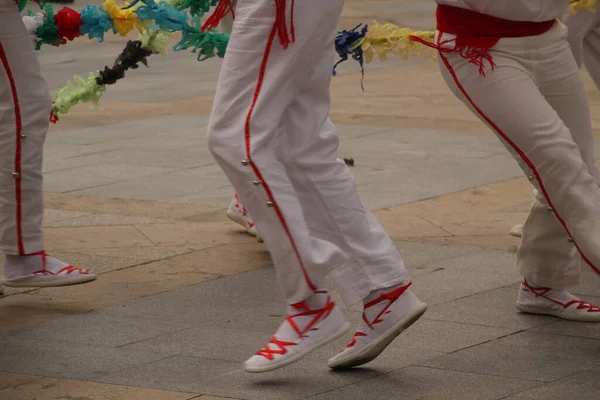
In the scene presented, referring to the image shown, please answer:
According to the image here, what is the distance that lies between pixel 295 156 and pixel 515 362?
0.98 meters

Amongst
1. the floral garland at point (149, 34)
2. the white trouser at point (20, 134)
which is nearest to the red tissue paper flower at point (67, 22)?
the floral garland at point (149, 34)

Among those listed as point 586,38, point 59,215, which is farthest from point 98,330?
point 586,38

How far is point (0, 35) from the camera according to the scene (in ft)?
17.3

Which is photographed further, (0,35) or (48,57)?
(48,57)

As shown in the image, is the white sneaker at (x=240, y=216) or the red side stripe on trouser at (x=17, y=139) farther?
the white sneaker at (x=240, y=216)

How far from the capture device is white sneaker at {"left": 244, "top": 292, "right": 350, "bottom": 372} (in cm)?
430

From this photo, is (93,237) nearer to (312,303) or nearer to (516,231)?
(516,231)

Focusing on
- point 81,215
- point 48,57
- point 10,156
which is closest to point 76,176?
point 81,215

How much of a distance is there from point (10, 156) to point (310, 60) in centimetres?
164

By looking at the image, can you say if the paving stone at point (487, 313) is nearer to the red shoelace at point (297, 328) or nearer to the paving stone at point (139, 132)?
the red shoelace at point (297, 328)

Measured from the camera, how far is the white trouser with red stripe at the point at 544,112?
452 centimetres

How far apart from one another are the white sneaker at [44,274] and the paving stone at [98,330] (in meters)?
0.32

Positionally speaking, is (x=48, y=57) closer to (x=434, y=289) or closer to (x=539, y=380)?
(x=434, y=289)

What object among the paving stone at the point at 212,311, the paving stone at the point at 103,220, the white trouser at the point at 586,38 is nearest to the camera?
the paving stone at the point at 212,311
